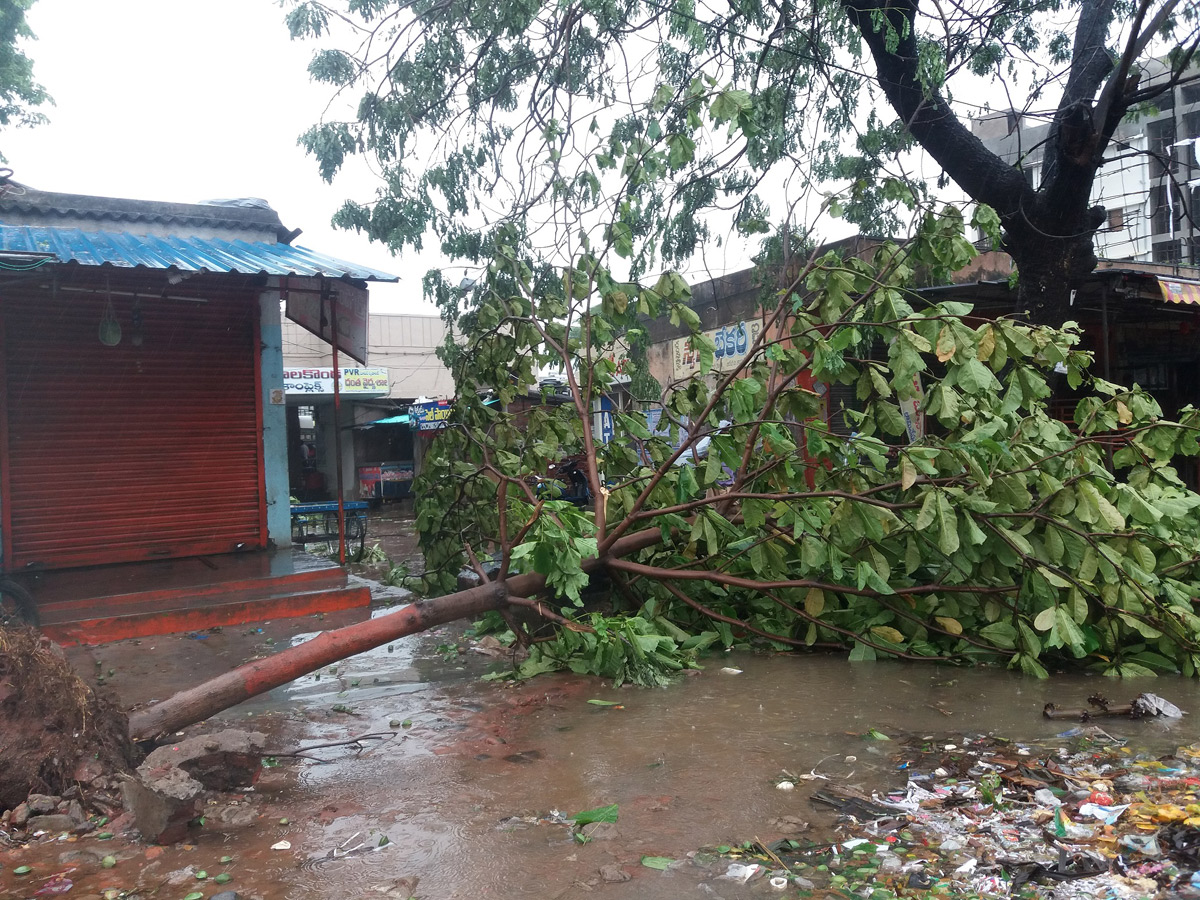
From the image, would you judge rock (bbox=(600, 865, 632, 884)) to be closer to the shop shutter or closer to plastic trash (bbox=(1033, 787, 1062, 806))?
plastic trash (bbox=(1033, 787, 1062, 806))

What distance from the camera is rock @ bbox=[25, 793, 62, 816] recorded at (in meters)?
3.31

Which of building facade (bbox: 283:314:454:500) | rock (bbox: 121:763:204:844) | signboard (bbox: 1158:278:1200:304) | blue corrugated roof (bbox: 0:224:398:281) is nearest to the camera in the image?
rock (bbox: 121:763:204:844)

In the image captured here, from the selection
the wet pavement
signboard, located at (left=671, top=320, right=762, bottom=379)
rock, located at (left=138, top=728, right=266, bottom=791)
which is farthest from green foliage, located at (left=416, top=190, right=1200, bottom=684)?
signboard, located at (left=671, top=320, right=762, bottom=379)

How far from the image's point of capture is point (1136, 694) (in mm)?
4621

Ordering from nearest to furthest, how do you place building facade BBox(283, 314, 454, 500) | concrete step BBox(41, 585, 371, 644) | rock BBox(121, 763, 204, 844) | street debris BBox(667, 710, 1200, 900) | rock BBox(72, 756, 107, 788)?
street debris BBox(667, 710, 1200, 900) → rock BBox(121, 763, 204, 844) → rock BBox(72, 756, 107, 788) → concrete step BBox(41, 585, 371, 644) → building facade BBox(283, 314, 454, 500)

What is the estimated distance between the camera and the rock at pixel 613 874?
9.26 feet

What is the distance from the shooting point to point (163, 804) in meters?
3.19

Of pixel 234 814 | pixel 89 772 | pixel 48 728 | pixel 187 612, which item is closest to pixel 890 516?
pixel 234 814

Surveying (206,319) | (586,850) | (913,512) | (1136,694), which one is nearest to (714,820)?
(586,850)

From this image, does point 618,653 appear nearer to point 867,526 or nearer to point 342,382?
point 867,526

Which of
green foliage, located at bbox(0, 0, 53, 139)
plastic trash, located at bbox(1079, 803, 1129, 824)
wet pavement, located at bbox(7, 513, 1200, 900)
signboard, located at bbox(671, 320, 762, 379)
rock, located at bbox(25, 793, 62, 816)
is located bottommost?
wet pavement, located at bbox(7, 513, 1200, 900)

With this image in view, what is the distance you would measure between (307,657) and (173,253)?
4.61 metres

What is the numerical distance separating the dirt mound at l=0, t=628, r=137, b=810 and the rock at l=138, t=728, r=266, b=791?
177 millimetres

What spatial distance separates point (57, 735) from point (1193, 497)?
246 inches
